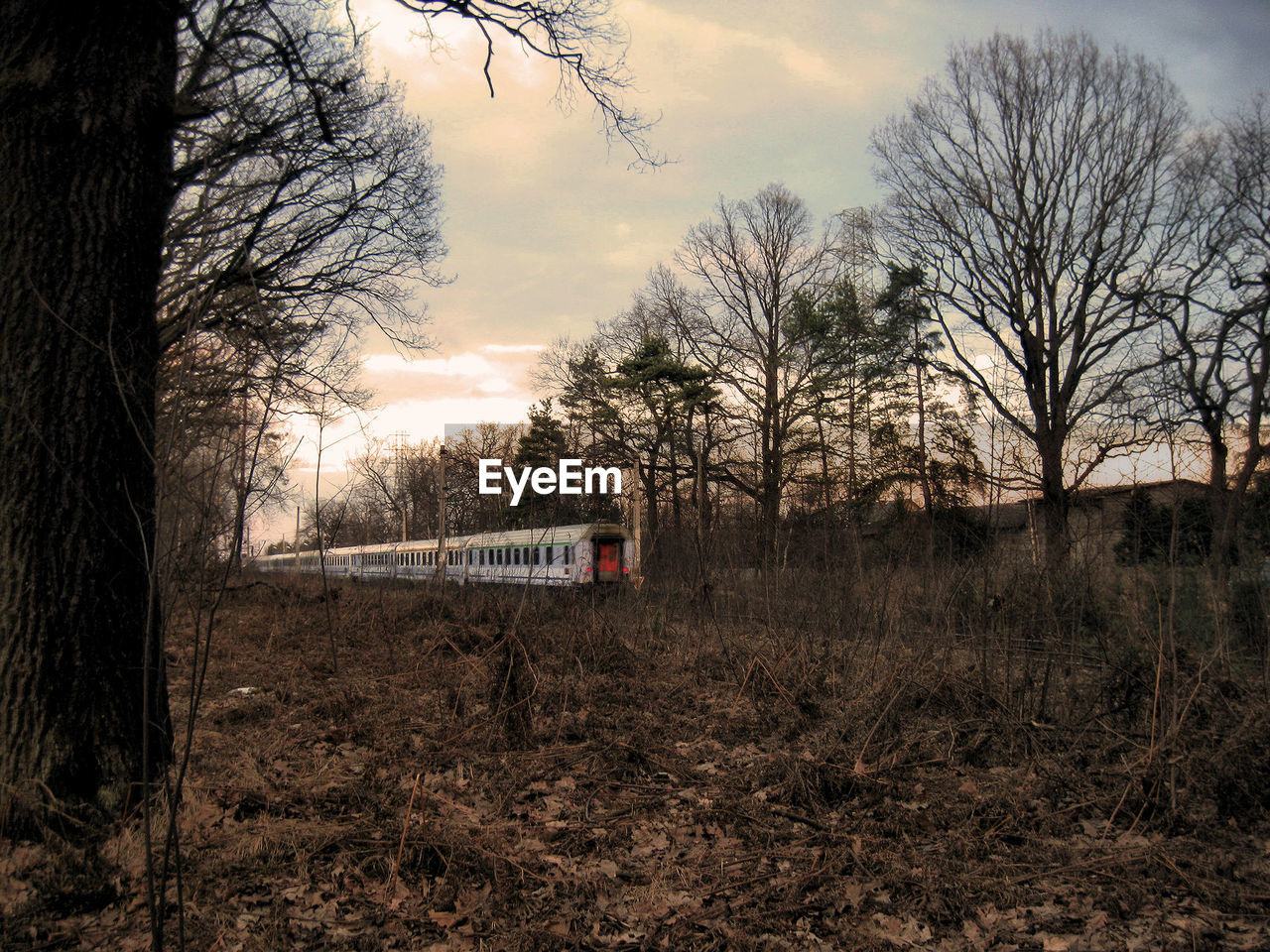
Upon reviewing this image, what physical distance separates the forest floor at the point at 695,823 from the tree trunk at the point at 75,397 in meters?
0.47

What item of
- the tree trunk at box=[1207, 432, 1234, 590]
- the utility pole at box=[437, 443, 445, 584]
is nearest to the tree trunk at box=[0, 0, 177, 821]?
the tree trunk at box=[1207, 432, 1234, 590]

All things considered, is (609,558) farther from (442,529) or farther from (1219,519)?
(1219,519)

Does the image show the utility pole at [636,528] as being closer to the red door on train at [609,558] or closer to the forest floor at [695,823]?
the red door on train at [609,558]

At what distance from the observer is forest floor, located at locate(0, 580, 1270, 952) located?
2.96 meters

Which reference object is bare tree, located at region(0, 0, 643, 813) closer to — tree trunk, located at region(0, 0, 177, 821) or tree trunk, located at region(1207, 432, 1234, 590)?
tree trunk, located at region(0, 0, 177, 821)

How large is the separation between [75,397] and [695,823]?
362cm

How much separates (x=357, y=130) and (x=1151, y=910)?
41.9 ft

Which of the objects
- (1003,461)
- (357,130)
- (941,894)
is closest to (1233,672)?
(1003,461)

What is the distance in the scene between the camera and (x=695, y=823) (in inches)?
156

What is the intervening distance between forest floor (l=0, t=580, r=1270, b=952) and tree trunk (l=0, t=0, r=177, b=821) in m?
0.47

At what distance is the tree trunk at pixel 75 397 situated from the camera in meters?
3.55

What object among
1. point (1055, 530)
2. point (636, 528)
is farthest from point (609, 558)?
point (1055, 530)

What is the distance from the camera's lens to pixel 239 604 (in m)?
15.1

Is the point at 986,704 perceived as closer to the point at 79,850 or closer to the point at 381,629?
the point at 79,850
